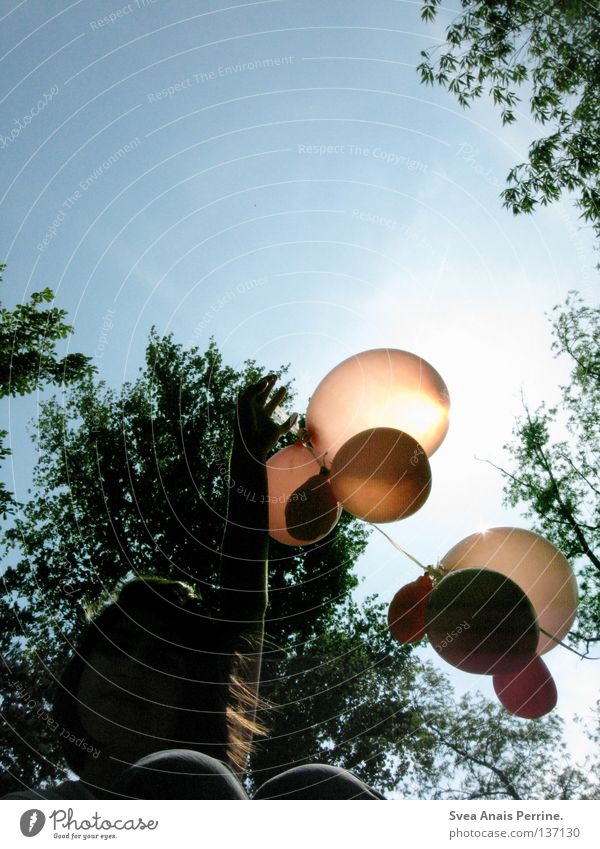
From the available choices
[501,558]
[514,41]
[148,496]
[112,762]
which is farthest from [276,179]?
[148,496]

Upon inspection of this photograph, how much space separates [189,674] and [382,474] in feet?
4.15

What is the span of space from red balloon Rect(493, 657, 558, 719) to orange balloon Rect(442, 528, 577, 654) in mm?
198

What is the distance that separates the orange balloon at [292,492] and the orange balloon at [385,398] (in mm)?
149

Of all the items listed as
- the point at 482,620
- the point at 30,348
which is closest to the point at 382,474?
the point at 482,620

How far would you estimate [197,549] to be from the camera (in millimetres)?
9102

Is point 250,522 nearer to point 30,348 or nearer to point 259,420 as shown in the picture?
point 259,420

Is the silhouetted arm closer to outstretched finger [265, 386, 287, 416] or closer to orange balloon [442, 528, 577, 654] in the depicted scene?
outstretched finger [265, 386, 287, 416]

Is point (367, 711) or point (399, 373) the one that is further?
point (367, 711)

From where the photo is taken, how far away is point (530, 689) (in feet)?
8.21

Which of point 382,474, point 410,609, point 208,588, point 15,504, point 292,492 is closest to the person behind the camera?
point 382,474

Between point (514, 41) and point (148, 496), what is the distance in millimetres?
7935

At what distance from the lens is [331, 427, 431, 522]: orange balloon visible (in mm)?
2318

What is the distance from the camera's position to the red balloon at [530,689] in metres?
2.50
